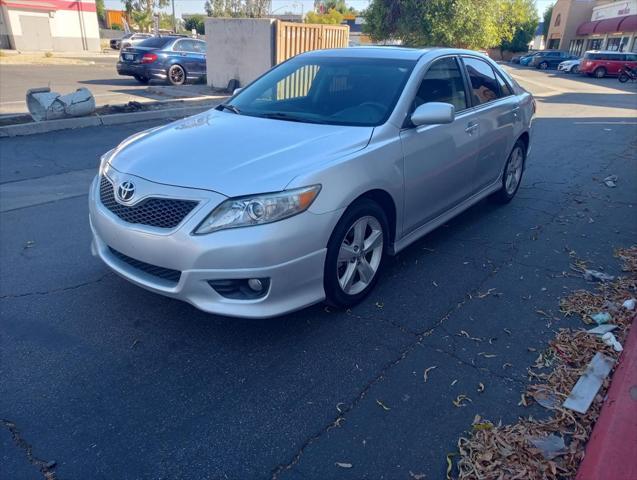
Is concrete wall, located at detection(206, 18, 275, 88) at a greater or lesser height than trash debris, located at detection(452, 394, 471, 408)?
greater

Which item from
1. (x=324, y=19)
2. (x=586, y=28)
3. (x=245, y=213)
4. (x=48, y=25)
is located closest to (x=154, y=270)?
(x=245, y=213)

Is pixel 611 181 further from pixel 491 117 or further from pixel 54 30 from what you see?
pixel 54 30

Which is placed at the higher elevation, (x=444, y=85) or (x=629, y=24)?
(x=629, y=24)

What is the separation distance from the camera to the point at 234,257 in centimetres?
279

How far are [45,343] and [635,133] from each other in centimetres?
1336

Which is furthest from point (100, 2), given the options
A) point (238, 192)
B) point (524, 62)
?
point (238, 192)

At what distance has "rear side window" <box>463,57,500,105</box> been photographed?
4.83 metres

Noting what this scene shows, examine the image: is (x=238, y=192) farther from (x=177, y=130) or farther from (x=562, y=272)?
(x=562, y=272)

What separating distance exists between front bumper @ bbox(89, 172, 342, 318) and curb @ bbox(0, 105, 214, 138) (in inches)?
289

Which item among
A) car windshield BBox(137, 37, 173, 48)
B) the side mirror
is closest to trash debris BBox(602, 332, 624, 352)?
the side mirror

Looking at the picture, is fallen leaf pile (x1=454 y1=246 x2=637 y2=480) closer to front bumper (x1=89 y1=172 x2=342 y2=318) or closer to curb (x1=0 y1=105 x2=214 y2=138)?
front bumper (x1=89 y1=172 x2=342 y2=318)

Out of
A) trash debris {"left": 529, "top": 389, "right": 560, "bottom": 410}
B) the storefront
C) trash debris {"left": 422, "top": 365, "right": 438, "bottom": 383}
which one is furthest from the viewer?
the storefront

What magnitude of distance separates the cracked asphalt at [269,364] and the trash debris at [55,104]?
5.40 m

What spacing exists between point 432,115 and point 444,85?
0.91 metres
